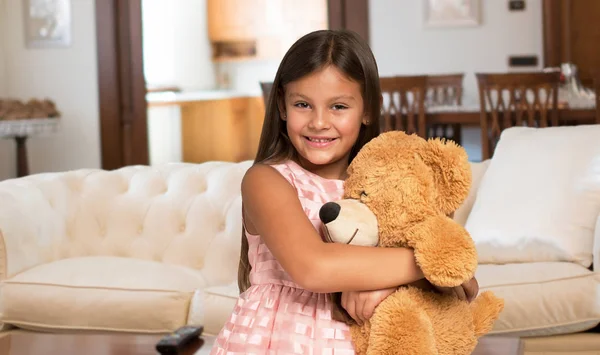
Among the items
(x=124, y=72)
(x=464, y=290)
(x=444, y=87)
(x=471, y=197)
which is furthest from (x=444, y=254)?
(x=124, y=72)

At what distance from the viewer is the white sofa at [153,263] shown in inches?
92.7

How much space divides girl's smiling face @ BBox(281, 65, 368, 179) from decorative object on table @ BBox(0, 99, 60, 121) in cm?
412

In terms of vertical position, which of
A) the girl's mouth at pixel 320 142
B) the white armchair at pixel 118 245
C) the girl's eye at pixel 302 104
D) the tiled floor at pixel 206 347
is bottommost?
the tiled floor at pixel 206 347

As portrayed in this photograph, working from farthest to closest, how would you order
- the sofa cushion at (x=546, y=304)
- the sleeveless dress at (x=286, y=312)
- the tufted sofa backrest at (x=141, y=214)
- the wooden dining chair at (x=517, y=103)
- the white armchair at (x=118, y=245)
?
the wooden dining chair at (x=517, y=103) < the tufted sofa backrest at (x=141, y=214) < the white armchair at (x=118, y=245) < the sofa cushion at (x=546, y=304) < the sleeveless dress at (x=286, y=312)

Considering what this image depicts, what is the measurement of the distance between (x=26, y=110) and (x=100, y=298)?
9.52ft

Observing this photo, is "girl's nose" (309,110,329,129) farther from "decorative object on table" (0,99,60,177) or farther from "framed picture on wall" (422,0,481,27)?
"framed picture on wall" (422,0,481,27)

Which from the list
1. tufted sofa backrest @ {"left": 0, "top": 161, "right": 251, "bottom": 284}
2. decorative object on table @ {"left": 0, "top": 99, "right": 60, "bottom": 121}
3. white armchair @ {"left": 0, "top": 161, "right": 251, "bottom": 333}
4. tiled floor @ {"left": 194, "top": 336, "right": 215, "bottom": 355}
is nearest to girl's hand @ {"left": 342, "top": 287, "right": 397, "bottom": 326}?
tiled floor @ {"left": 194, "top": 336, "right": 215, "bottom": 355}

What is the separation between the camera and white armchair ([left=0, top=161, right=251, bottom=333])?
2.56 m

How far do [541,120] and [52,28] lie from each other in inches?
131

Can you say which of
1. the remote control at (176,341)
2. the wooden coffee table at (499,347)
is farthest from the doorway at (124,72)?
the wooden coffee table at (499,347)

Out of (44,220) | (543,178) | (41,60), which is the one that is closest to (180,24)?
(41,60)

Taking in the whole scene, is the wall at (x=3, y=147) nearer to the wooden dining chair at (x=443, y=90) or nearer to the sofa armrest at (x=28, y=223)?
the wooden dining chair at (x=443, y=90)

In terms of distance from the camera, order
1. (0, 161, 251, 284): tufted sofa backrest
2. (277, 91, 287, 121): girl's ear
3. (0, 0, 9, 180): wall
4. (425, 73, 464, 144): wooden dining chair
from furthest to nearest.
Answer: (0, 0, 9, 180): wall → (425, 73, 464, 144): wooden dining chair → (0, 161, 251, 284): tufted sofa backrest → (277, 91, 287, 121): girl's ear

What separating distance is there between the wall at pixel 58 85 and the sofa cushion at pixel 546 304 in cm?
415
